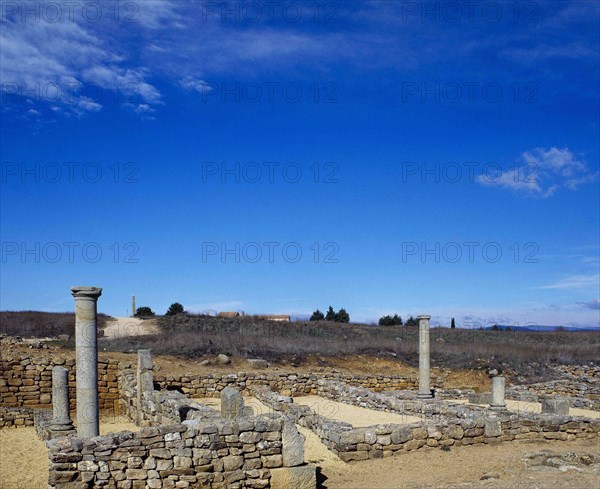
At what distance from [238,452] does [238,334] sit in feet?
A: 75.0

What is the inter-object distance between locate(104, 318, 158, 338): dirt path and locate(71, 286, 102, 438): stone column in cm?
2037

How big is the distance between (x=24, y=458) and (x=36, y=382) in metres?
6.28

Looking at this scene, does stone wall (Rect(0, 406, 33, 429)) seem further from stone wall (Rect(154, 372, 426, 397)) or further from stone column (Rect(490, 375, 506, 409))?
stone column (Rect(490, 375, 506, 409))

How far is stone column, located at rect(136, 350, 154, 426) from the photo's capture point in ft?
48.0

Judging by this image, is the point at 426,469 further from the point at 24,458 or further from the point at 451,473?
the point at 24,458

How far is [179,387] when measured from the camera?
61.4 feet

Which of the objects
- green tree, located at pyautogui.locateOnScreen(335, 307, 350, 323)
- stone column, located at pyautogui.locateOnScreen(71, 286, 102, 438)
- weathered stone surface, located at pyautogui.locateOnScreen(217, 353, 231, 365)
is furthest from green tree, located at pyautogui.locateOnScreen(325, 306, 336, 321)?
stone column, located at pyautogui.locateOnScreen(71, 286, 102, 438)

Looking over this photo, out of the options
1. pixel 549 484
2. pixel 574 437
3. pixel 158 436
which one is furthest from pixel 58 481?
pixel 574 437

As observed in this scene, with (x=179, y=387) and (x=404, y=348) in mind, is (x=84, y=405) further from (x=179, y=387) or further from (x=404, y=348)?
(x=404, y=348)

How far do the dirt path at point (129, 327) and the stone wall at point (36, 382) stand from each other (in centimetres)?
1119

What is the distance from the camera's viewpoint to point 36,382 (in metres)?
17.4

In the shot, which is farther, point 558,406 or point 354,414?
point 354,414

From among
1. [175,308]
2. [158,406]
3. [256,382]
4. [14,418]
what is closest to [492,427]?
[158,406]

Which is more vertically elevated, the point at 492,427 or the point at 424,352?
the point at 424,352
